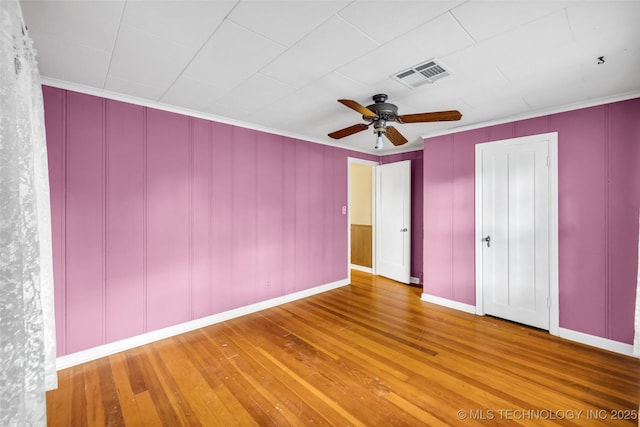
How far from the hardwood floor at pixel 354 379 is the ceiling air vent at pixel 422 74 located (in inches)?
97.3

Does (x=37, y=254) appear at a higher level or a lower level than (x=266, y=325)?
higher

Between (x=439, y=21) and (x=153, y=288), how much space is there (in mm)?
3349

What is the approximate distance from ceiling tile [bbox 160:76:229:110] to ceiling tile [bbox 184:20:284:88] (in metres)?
0.12

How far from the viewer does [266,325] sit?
3.29 meters

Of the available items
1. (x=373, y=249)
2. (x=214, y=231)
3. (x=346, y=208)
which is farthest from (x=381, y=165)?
(x=214, y=231)

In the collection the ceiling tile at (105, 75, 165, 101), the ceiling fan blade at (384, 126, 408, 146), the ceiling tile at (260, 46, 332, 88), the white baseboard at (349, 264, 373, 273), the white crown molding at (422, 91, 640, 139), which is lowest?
the white baseboard at (349, 264, 373, 273)

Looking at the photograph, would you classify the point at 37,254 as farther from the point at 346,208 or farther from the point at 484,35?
the point at 346,208

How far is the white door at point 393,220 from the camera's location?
16.0ft

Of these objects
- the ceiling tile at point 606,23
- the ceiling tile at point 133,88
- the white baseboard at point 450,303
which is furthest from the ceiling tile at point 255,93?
the white baseboard at point 450,303

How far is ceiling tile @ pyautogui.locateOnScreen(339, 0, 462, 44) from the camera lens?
58.4 inches

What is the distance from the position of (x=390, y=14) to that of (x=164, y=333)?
345cm

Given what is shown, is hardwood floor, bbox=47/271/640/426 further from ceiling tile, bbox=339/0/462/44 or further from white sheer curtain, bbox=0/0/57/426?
ceiling tile, bbox=339/0/462/44

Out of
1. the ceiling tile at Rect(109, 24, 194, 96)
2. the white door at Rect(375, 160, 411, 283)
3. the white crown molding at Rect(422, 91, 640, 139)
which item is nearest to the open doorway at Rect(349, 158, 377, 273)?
the white door at Rect(375, 160, 411, 283)

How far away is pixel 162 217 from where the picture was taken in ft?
9.71
